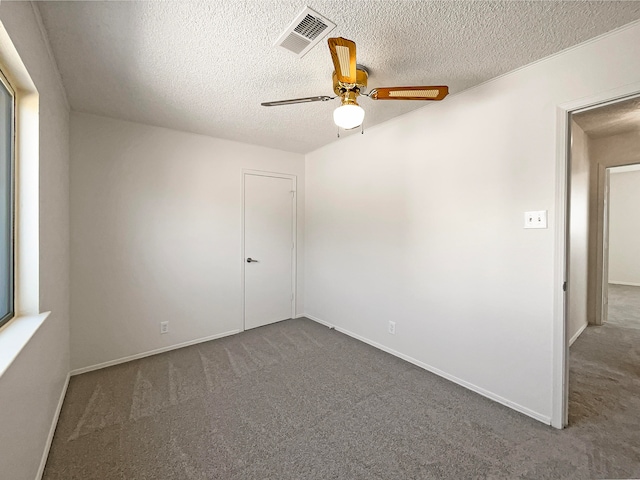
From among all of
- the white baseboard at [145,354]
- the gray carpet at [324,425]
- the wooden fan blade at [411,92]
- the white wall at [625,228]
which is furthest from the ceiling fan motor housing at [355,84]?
the white wall at [625,228]

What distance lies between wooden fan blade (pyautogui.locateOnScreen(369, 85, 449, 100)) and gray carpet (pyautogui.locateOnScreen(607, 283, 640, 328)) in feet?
14.4

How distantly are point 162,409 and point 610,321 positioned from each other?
18.3ft

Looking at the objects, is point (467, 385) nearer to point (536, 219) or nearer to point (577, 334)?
point (536, 219)

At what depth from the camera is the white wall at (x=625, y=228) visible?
240 inches

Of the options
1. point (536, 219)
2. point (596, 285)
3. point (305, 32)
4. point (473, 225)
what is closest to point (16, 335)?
point (305, 32)

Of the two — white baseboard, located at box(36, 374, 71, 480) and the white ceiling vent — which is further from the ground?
the white ceiling vent

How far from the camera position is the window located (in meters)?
1.38

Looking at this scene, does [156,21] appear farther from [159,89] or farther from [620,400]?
[620,400]

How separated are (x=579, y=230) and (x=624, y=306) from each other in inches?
105

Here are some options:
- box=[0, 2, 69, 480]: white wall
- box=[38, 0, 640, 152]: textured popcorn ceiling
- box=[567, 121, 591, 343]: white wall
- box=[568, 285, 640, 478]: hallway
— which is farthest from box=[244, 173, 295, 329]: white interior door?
box=[567, 121, 591, 343]: white wall

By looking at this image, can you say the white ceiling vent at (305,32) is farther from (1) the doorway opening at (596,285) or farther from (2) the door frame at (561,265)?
(1) the doorway opening at (596,285)

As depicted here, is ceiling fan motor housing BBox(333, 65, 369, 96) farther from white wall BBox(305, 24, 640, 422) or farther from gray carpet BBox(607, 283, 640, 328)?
gray carpet BBox(607, 283, 640, 328)

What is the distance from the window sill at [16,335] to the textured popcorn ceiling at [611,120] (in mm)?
3915

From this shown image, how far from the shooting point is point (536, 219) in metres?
1.93
